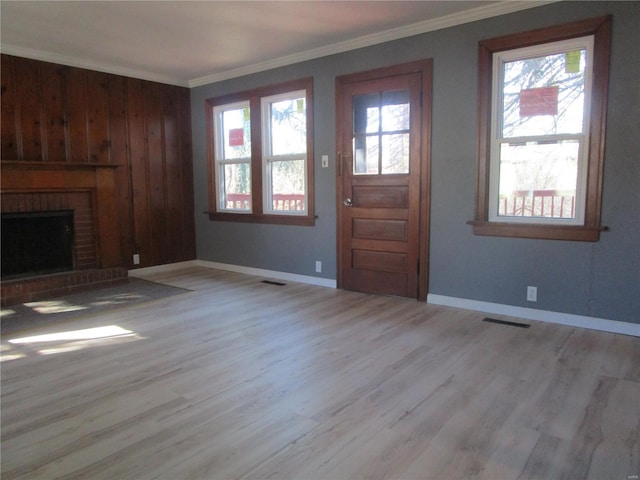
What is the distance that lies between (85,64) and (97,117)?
57cm

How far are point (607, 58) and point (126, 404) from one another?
3.79m

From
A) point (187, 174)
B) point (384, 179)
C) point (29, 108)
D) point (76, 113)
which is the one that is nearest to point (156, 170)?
point (187, 174)

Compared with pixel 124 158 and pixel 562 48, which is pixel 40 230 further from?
pixel 562 48

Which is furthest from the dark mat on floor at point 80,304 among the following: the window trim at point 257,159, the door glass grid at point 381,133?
the door glass grid at point 381,133

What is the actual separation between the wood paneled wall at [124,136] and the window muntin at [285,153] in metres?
1.40

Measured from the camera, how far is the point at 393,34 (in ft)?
13.4

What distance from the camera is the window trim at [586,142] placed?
313 cm

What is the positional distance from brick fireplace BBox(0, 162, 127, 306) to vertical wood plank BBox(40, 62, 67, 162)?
11.9 inches

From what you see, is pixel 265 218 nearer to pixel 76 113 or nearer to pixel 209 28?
pixel 209 28

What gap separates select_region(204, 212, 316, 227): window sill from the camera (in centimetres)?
496

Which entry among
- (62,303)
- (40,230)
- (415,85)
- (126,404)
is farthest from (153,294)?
(415,85)

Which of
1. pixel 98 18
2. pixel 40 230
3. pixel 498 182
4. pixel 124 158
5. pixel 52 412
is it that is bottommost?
pixel 52 412

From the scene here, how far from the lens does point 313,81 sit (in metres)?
4.72

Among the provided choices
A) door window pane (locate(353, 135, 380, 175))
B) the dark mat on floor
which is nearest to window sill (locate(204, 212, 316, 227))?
door window pane (locate(353, 135, 380, 175))
